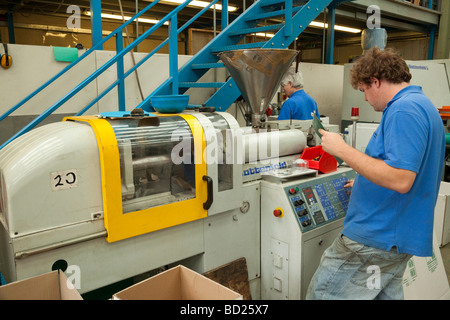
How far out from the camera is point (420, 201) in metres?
1.33

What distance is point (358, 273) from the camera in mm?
1462

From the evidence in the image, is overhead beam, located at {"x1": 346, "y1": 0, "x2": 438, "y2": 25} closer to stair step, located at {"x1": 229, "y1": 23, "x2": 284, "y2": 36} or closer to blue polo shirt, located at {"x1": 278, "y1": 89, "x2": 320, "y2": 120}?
stair step, located at {"x1": 229, "y1": 23, "x2": 284, "y2": 36}

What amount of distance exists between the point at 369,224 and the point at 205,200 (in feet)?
2.27

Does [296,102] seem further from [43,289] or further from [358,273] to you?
[43,289]

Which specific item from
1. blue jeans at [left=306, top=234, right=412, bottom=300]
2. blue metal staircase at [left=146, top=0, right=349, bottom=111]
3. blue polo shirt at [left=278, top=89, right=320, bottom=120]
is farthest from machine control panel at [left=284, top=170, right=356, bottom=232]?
blue metal staircase at [left=146, top=0, right=349, bottom=111]

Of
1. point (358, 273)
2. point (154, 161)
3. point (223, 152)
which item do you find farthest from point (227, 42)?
point (358, 273)

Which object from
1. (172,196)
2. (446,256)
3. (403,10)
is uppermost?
(403,10)

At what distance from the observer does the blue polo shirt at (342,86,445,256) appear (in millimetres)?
1212

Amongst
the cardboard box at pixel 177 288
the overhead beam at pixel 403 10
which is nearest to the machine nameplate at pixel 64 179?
the cardboard box at pixel 177 288

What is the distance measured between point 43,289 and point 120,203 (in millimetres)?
381

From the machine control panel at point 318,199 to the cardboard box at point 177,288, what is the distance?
2.24ft

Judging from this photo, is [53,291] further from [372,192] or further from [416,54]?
[416,54]

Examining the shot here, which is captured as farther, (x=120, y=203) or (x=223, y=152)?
(x=223, y=152)

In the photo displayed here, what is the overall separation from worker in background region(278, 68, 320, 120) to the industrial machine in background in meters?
0.82
